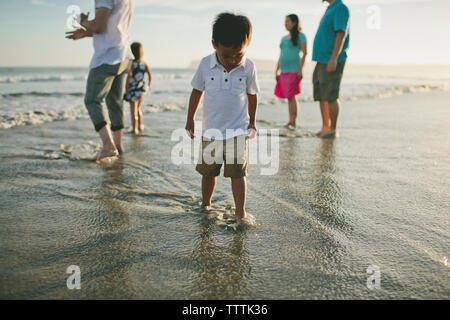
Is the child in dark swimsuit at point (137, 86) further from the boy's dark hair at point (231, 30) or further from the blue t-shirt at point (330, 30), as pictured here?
the boy's dark hair at point (231, 30)

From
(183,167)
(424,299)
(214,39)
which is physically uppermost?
(214,39)

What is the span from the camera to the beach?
159 centimetres

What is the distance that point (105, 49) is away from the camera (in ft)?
11.9

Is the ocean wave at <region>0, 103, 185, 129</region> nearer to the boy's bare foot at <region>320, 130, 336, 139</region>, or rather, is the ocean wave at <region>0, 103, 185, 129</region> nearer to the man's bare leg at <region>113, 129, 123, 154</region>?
the man's bare leg at <region>113, 129, 123, 154</region>

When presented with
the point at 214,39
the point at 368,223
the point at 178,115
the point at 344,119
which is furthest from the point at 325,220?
the point at 178,115

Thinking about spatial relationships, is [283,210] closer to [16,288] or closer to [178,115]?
[16,288]

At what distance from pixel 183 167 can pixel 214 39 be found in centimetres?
180

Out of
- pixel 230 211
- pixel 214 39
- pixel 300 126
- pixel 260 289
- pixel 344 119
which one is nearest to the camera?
pixel 260 289

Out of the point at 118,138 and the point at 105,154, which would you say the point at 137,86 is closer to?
the point at 118,138

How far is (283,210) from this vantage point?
2518 millimetres

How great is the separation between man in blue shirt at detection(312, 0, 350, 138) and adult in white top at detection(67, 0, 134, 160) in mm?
2745

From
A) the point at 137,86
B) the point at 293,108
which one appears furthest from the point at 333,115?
the point at 137,86

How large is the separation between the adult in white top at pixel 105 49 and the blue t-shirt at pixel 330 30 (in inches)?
108

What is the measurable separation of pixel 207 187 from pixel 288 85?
4.34 m
